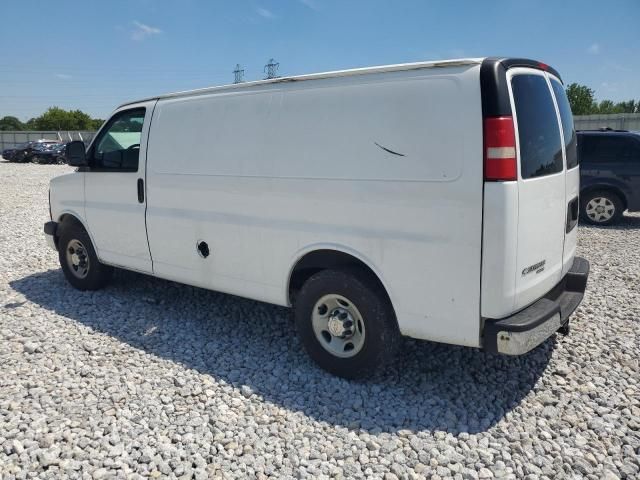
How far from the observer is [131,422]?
10.8 ft

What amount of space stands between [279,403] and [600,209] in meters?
8.77

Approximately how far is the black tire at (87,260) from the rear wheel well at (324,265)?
9.23 ft

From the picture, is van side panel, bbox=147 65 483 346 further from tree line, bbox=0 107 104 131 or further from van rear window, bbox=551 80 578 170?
tree line, bbox=0 107 104 131

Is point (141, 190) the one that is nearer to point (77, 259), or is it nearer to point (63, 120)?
point (77, 259)

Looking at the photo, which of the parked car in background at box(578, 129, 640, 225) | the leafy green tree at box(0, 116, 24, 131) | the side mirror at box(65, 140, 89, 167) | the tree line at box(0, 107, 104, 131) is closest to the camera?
the side mirror at box(65, 140, 89, 167)

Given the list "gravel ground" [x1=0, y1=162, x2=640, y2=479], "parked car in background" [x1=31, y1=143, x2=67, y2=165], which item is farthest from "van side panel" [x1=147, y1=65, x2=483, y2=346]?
"parked car in background" [x1=31, y1=143, x2=67, y2=165]

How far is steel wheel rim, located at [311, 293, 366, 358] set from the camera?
3.72 metres

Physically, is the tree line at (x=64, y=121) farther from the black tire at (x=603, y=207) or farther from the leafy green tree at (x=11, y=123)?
Result: the black tire at (x=603, y=207)

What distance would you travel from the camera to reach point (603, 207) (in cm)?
984

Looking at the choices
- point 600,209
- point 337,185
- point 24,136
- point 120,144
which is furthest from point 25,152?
point 337,185

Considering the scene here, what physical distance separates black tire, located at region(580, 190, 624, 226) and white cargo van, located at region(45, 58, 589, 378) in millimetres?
6549

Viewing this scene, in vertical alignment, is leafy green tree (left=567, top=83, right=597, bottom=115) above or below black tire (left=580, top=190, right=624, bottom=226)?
above

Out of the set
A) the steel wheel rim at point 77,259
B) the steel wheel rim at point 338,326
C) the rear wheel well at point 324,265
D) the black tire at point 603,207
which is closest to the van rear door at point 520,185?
the rear wheel well at point 324,265

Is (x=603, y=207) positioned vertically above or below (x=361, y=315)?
below
